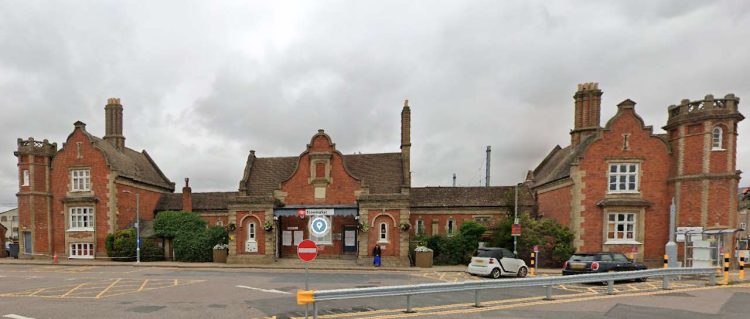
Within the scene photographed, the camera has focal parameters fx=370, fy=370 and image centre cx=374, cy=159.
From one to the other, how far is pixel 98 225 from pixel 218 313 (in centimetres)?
2582

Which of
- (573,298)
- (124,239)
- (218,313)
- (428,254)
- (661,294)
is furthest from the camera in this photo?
(124,239)

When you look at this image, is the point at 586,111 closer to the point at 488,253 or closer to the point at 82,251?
the point at 488,253

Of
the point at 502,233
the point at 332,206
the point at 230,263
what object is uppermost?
the point at 332,206

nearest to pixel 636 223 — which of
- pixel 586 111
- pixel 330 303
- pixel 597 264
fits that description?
pixel 586 111

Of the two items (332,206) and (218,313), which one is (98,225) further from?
(218,313)

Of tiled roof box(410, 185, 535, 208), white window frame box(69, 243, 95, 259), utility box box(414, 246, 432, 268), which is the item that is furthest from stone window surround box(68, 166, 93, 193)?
utility box box(414, 246, 432, 268)

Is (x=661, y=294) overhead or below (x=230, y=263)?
overhead

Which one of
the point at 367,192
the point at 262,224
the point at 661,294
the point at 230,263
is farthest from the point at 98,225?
the point at 661,294

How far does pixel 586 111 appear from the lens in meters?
27.3

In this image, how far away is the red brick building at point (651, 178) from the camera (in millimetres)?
20578

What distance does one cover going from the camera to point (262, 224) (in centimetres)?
2541

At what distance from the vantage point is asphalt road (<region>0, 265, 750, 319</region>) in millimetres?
9602

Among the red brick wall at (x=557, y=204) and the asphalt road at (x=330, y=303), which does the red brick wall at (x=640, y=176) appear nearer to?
the red brick wall at (x=557, y=204)

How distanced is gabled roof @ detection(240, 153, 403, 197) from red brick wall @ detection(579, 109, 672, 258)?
12.1 metres
